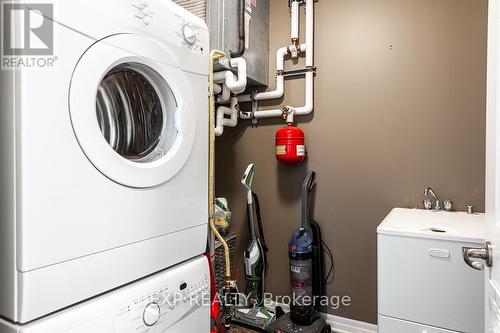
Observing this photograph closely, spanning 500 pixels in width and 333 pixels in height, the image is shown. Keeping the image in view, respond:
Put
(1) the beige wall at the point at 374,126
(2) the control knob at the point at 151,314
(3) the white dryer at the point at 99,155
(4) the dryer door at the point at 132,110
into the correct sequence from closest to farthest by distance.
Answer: (3) the white dryer at the point at 99,155, (4) the dryer door at the point at 132,110, (2) the control knob at the point at 151,314, (1) the beige wall at the point at 374,126

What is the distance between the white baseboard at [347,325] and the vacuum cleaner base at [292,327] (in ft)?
0.44

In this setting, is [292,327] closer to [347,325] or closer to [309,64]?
[347,325]

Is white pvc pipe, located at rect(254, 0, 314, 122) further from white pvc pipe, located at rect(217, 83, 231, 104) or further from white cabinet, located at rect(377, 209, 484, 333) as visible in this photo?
white cabinet, located at rect(377, 209, 484, 333)

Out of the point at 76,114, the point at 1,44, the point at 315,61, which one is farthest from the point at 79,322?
the point at 315,61

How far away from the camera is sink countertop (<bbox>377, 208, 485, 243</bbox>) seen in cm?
116

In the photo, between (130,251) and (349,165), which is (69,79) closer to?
(130,251)

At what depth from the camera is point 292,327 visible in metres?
1.70

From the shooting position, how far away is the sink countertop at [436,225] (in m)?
1.16

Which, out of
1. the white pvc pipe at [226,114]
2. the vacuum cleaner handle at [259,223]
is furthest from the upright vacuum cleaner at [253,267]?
the white pvc pipe at [226,114]

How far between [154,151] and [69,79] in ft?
1.38

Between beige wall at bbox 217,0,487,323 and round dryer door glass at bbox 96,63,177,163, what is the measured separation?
3.69ft

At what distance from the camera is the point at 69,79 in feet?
2.39

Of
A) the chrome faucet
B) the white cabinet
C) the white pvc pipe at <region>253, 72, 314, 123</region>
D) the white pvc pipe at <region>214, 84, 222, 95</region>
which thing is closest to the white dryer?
the white pvc pipe at <region>214, 84, 222, 95</region>

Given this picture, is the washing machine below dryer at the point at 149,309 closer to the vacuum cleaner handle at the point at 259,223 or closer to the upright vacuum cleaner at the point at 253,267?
the upright vacuum cleaner at the point at 253,267
